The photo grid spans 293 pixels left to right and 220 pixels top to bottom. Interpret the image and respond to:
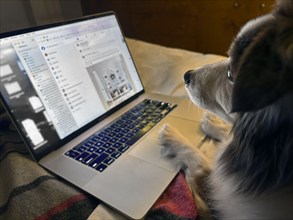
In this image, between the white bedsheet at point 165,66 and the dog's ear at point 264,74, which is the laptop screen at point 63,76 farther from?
the dog's ear at point 264,74

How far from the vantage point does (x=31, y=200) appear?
0.56m

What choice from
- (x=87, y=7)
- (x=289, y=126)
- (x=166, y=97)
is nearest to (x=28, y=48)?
(x=166, y=97)

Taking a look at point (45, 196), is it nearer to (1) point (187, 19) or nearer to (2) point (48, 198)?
(2) point (48, 198)

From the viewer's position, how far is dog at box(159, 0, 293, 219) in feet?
1.16

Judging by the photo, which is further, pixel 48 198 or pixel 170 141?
pixel 170 141

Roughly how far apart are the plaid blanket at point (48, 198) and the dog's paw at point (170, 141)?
10 cm

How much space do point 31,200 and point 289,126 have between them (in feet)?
1.82

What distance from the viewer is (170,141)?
76 centimetres

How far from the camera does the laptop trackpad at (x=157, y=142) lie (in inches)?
27.8

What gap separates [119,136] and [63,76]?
10.2 inches

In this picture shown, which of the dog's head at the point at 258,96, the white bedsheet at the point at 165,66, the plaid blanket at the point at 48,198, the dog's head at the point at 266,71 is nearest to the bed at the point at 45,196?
the plaid blanket at the point at 48,198

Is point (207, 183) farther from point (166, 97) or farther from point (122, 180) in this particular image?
point (166, 97)

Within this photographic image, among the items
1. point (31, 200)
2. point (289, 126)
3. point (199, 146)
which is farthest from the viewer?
point (199, 146)

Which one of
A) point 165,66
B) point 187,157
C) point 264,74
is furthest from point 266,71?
point 165,66
